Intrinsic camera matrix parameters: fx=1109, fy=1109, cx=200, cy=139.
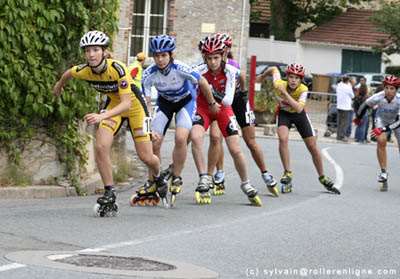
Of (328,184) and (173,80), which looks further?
(328,184)

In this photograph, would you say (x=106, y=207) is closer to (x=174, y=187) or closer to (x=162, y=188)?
(x=162, y=188)

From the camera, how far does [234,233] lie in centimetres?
1138

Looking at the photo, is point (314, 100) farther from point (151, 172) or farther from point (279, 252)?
point (279, 252)

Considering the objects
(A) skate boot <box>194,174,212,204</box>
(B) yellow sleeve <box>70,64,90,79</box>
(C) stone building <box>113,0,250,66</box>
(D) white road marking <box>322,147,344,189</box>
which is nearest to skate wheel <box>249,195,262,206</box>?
(A) skate boot <box>194,174,212,204</box>

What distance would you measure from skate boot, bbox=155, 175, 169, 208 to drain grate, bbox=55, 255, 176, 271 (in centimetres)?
384

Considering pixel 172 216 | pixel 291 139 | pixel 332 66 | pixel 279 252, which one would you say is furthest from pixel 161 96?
pixel 332 66

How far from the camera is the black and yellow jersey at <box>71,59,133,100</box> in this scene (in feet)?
39.9

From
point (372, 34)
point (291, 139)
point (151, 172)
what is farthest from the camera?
point (372, 34)

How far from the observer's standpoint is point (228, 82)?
1395 centimetres

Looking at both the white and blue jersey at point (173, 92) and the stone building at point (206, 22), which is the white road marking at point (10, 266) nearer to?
the white and blue jersey at point (173, 92)

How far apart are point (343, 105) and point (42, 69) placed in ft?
60.9

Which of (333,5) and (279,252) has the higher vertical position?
(333,5)

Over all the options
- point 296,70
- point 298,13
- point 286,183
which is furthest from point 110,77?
point 298,13

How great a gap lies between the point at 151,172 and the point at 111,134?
1.17 m
